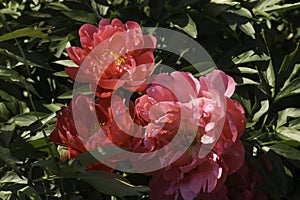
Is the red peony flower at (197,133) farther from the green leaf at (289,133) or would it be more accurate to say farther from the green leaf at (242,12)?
the green leaf at (242,12)

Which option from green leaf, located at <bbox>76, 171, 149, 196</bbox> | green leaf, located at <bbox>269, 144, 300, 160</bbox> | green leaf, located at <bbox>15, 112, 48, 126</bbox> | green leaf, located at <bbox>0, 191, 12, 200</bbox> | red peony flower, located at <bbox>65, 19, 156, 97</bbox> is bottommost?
green leaf, located at <bbox>0, 191, 12, 200</bbox>

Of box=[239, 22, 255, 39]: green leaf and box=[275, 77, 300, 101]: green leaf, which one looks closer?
box=[275, 77, 300, 101]: green leaf

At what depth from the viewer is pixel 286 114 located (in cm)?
119

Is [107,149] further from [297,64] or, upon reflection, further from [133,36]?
[297,64]

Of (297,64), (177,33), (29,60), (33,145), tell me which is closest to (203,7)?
(177,33)

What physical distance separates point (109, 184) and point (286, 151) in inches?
11.7

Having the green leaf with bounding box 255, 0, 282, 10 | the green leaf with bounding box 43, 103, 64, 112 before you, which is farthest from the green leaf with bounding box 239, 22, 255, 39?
the green leaf with bounding box 43, 103, 64, 112

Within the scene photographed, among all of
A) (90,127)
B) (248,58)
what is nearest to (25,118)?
(90,127)

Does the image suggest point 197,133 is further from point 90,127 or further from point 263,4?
point 263,4

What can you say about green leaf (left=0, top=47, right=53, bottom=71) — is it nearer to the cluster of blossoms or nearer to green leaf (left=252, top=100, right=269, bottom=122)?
the cluster of blossoms

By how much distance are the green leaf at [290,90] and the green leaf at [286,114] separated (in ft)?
0.08

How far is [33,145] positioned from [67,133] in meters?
0.10

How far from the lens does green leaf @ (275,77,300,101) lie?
1180mm

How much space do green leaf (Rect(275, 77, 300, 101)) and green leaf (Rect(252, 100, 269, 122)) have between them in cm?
2
